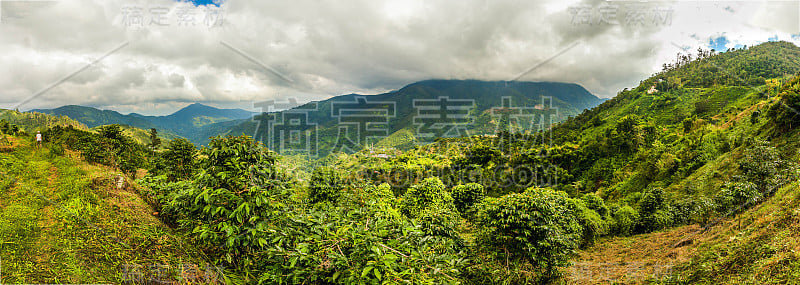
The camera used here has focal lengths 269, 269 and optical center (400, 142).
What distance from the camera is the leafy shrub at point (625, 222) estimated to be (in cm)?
1669

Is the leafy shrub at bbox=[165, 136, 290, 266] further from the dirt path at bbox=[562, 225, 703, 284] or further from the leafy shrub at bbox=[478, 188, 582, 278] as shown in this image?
the dirt path at bbox=[562, 225, 703, 284]

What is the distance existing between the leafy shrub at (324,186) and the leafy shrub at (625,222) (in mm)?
17157

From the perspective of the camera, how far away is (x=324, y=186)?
1282cm

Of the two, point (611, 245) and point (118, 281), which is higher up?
point (118, 281)

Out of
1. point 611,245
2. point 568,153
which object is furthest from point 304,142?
point 611,245

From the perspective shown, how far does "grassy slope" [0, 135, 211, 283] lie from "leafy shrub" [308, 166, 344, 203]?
7802mm

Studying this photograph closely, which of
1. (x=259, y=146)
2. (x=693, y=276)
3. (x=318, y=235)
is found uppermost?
(x=259, y=146)

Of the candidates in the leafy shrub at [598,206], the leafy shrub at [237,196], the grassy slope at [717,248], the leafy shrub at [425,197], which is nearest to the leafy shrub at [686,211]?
the grassy slope at [717,248]

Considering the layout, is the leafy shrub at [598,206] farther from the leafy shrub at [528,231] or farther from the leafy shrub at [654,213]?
the leafy shrub at [528,231]

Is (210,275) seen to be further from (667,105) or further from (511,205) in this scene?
(667,105)

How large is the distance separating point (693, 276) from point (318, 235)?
10768 millimetres

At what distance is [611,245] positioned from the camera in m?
15.5

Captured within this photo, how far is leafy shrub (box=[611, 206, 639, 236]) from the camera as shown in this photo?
16.7 meters

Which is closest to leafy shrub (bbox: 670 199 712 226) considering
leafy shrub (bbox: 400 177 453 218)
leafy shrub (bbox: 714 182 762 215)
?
leafy shrub (bbox: 714 182 762 215)
